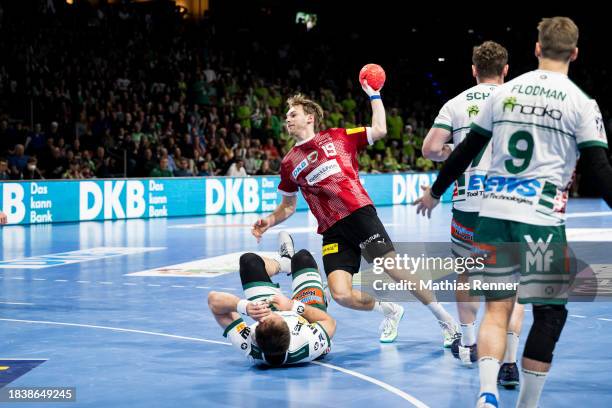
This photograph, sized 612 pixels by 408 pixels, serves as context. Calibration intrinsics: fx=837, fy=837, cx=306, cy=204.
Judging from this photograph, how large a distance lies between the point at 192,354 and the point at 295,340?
0.90 metres

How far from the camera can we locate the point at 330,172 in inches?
254

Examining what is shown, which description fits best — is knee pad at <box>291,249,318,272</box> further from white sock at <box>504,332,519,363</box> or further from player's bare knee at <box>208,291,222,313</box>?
white sock at <box>504,332,519,363</box>

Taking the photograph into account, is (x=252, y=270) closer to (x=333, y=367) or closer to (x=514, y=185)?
(x=333, y=367)

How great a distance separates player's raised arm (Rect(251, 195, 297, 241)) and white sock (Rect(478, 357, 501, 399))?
2871 millimetres

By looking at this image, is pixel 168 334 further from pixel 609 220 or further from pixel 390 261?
pixel 609 220

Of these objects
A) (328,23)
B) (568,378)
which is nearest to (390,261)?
(568,378)

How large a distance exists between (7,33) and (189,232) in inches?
352

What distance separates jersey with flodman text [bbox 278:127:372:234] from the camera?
21.1 feet

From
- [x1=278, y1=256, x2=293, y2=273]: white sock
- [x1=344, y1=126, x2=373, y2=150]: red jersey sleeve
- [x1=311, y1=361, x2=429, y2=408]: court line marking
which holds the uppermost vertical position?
[x1=344, y1=126, x2=373, y2=150]: red jersey sleeve

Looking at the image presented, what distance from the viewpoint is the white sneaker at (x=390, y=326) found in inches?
255

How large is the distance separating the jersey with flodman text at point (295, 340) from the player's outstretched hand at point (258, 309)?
9 centimetres

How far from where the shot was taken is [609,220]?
18969 mm

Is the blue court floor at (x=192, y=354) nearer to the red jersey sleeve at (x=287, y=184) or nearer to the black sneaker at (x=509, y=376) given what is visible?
the black sneaker at (x=509, y=376)

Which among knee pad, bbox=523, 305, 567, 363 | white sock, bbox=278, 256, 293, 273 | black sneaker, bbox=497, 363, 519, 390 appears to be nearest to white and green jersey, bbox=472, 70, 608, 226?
knee pad, bbox=523, 305, 567, 363
